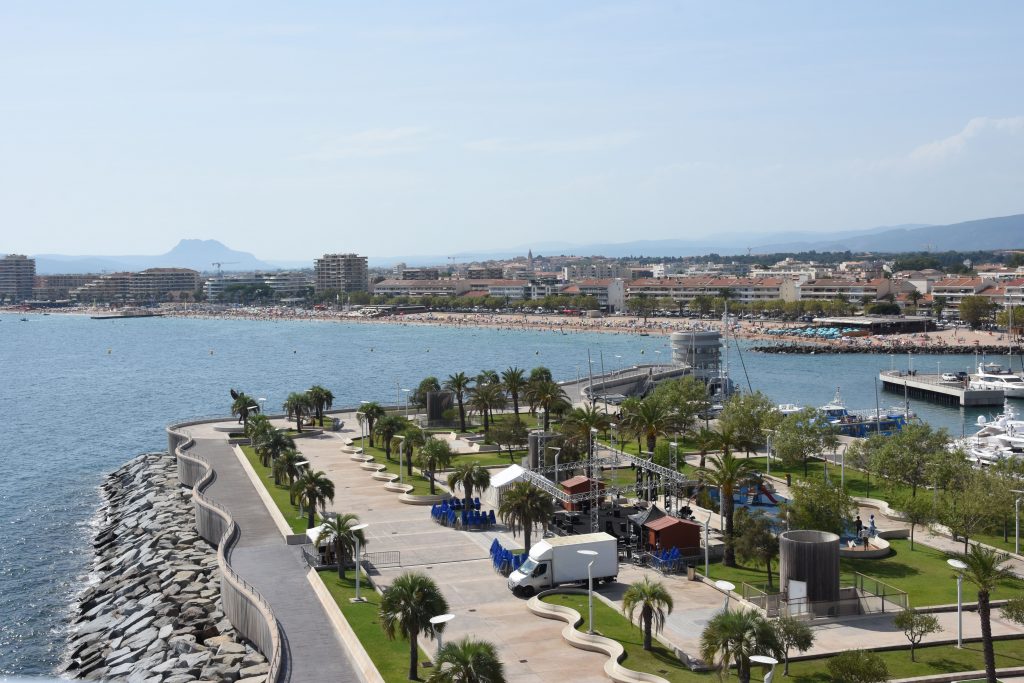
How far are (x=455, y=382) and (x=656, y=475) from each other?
63.0 ft

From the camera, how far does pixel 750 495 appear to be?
131 ft

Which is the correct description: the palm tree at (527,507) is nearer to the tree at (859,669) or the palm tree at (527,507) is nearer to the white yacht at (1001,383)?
the tree at (859,669)

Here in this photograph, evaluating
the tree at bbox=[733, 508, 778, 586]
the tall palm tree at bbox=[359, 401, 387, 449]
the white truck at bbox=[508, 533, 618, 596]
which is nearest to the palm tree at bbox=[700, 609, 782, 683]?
the white truck at bbox=[508, 533, 618, 596]

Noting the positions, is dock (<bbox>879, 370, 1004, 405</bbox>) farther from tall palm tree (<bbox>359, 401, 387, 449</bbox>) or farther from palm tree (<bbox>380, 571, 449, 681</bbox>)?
palm tree (<bbox>380, 571, 449, 681</bbox>)

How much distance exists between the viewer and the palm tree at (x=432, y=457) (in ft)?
139

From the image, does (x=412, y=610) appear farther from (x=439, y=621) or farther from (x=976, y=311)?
(x=976, y=311)

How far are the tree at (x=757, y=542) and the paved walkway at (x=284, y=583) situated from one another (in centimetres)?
1245

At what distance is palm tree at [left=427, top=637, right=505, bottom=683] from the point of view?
19.4m

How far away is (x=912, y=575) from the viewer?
3062 cm

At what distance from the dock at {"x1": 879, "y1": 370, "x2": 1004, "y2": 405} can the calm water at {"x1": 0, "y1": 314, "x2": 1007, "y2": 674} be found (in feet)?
6.08

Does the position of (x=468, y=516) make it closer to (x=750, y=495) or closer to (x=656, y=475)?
(x=656, y=475)

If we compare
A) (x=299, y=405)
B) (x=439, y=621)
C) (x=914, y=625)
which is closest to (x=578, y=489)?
(x=914, y=625)

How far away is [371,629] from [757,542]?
11756 mm

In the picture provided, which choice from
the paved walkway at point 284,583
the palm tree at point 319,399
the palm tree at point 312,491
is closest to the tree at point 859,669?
the paved walkway at point 284,583
